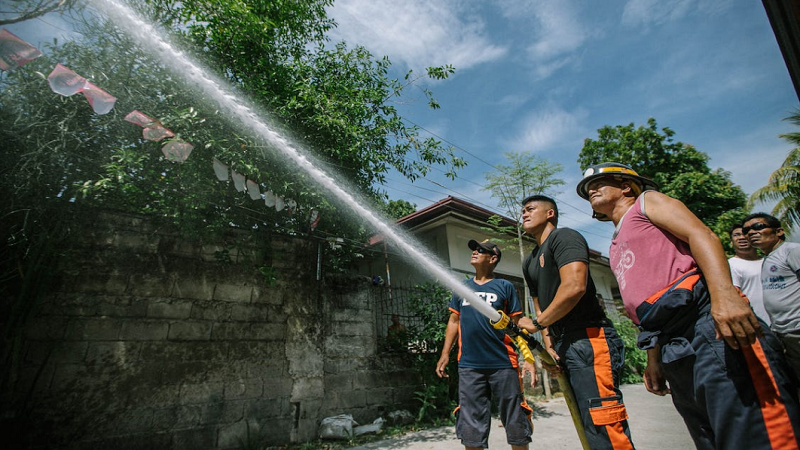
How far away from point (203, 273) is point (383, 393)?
129 inches

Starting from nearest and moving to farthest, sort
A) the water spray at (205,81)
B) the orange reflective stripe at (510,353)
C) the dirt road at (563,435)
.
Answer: the orange reflective stripe at (510,353)
the dirt road at (563,435)
the water spray at (205,81)

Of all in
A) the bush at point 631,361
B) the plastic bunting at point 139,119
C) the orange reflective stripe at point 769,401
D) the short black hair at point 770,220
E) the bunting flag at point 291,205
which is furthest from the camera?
the bush at point 631,361

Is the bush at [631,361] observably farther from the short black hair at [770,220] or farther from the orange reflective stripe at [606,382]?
the orange reflective stripe at [606,382]

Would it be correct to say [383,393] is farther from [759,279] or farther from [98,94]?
→ [98,94]

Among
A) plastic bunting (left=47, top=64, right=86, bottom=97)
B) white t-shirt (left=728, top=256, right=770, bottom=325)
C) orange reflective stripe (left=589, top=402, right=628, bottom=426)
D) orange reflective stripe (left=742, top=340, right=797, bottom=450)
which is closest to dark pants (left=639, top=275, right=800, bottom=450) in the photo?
orange reflective stripe (left=742, top=340, right=797, bottom=450)

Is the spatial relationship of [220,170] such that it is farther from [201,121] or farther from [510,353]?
[510,353]

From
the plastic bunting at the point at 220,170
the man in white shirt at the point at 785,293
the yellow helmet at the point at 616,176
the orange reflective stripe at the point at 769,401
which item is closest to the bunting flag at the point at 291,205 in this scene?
the plastic bunting at the point at 220,170

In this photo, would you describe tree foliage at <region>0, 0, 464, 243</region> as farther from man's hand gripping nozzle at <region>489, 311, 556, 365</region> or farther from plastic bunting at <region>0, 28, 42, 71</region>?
man's hand gripping nozzle at <region>489, 311, 556, 365</region>

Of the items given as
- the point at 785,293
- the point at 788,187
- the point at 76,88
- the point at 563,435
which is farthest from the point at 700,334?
the point at 788,187

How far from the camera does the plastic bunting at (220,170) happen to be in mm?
4430

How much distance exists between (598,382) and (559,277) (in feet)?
2.19

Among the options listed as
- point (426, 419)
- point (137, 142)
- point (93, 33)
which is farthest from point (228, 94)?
point (426, 419)

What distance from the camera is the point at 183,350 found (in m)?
4.52

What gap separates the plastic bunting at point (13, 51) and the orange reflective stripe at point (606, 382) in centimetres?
551
